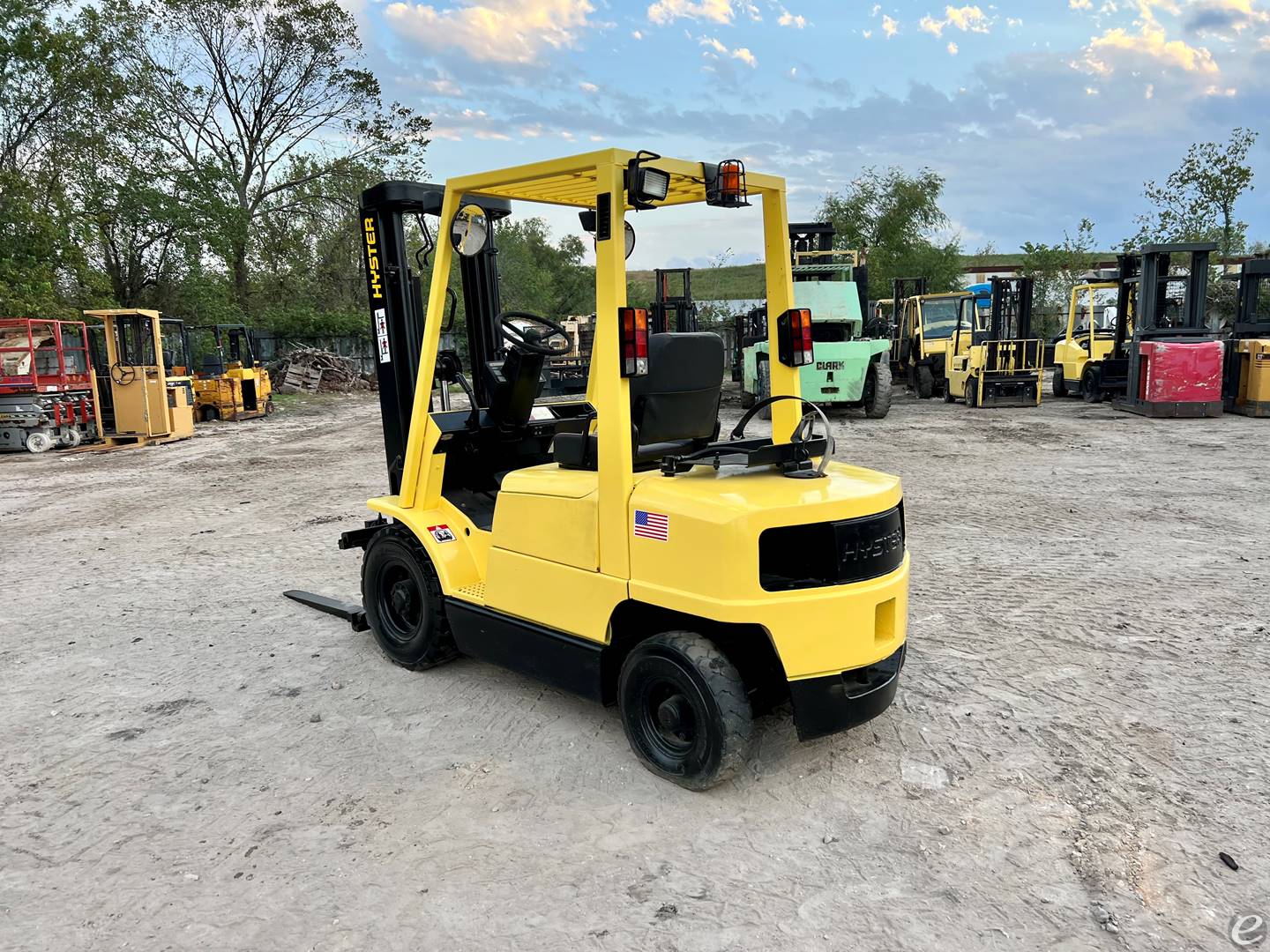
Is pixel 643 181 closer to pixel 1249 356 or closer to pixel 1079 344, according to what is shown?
pixel 1249 356

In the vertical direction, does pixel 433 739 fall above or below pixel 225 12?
below

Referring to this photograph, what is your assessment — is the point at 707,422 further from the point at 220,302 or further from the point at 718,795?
the point at 220,302

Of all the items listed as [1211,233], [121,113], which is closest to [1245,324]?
[1211,233]

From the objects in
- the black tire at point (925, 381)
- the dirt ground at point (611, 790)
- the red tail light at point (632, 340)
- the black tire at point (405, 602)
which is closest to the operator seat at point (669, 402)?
the red tail light at point (632, 340)

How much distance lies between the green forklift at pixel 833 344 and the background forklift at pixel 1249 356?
6058mm

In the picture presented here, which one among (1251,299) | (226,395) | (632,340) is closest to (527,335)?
(632,340)

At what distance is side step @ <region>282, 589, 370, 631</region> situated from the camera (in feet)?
16.8

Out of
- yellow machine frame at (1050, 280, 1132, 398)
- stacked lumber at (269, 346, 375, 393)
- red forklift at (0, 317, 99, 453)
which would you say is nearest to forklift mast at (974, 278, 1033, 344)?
yellow machine frame at (1050, 280, 1132, 398)

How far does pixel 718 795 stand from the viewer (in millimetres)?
3338

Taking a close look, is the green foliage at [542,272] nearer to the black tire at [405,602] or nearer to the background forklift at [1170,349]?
the background forklift at [1170,349]

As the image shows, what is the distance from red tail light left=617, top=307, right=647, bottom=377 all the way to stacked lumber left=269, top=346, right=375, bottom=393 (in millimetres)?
26826

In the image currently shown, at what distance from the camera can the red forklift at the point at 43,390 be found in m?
15.0

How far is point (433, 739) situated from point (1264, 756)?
3472 millimetres

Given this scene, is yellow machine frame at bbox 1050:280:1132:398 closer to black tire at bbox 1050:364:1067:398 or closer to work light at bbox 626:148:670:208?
black tire at bbox 1050:364:1067:398
